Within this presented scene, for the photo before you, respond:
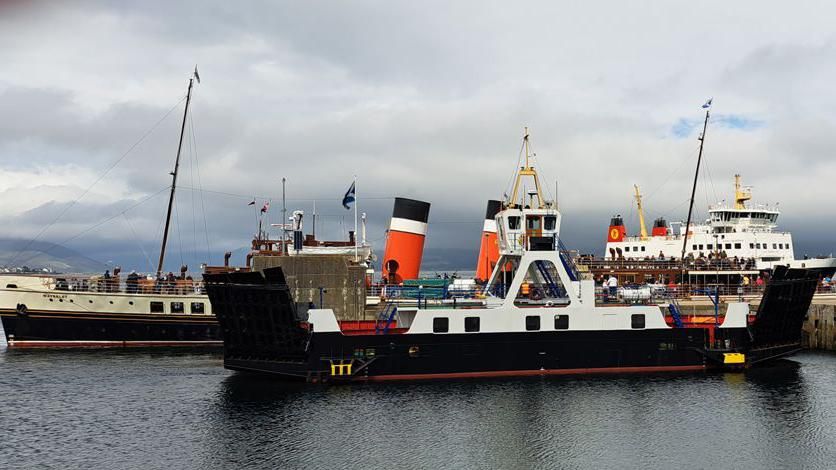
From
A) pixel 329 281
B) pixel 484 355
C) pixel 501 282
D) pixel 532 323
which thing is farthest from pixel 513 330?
pixel 329 281

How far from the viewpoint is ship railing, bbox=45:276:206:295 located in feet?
147

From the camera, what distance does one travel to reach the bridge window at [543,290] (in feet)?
108

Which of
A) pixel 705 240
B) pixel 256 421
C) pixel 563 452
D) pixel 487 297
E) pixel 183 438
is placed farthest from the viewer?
pixel 705 240

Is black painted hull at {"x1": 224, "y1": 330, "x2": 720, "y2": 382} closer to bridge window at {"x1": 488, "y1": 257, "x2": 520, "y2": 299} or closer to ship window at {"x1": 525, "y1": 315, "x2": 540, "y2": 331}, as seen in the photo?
ship window at {"x1": 525, "y1": 315, "x2": 540, "y2": 331}

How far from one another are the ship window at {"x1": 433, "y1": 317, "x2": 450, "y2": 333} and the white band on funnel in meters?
13.4

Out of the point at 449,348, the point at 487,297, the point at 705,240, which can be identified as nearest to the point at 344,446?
the point at 449,348

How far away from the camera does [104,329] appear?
4425 cm

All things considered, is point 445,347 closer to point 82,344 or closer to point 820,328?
point 82,344

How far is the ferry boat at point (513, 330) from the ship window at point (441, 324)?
0.05 m

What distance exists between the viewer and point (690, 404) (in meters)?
27.6

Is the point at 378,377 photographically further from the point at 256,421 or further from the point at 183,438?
the point at 183,438

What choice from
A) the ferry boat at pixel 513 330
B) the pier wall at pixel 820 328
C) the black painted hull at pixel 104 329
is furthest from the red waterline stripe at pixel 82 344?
the pier wall at pixel 820 328

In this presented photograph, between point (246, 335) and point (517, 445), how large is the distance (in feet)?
46.5

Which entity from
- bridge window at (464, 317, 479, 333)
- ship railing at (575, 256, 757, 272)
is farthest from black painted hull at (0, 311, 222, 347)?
ship railing at (575, 256, 757, 272)
